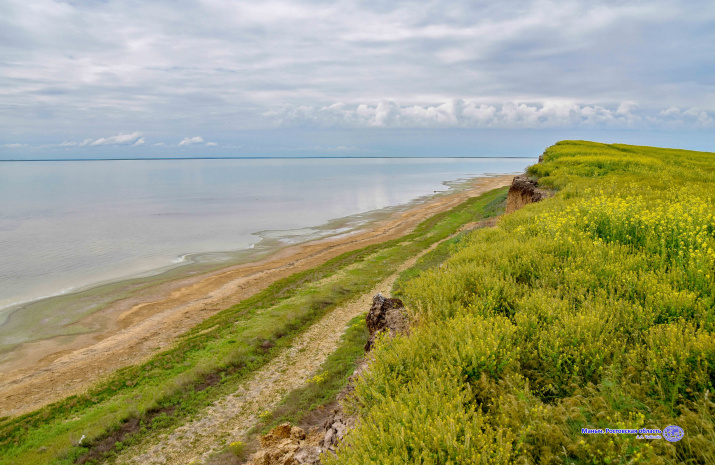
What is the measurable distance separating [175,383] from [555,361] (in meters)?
12.8

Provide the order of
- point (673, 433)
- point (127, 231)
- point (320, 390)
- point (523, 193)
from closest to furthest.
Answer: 1. point (673, 433)
2. point (320, 390)
3. point (523, 193)
4. point (127, 231)

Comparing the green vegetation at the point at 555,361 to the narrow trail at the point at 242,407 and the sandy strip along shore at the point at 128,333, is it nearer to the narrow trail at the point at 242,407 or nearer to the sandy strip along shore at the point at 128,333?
the narrow trail at the point at 242,407

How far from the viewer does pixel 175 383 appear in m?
13.0

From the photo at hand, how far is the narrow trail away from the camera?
9.89 meters

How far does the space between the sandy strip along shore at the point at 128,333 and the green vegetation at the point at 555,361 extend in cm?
1458

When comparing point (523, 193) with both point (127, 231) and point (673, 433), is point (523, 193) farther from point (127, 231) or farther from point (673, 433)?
point (127, 231)

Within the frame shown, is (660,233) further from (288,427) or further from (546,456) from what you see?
(288,427)

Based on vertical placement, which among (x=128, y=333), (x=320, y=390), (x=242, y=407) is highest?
(x=320, y=390)

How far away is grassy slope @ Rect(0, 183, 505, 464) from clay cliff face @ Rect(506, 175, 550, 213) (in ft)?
30.4

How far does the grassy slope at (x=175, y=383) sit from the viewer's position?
1073 centimetres

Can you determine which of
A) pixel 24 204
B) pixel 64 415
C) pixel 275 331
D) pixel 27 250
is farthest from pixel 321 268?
pixel 24 204

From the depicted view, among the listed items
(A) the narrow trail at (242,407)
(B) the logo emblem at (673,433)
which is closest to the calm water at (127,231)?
(A) the narrow trail at (242,407)

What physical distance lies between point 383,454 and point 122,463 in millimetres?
9846

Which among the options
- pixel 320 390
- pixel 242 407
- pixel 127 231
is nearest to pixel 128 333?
pixel 242 407
